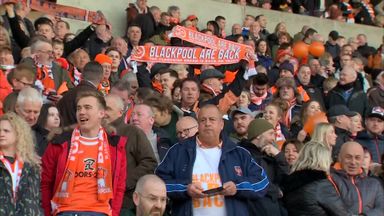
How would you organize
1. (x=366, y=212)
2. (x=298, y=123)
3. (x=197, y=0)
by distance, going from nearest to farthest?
(x=366, y=212) → (x=298, y=123) → (x=197, y=0)

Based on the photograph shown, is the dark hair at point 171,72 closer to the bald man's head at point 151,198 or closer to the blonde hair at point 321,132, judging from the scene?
the blonde hair at point 321,132

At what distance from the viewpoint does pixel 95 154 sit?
9.12m

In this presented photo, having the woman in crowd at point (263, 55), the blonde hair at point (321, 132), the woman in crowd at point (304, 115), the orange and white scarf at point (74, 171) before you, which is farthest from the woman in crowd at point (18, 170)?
the woman in crowd at point (263, 55)

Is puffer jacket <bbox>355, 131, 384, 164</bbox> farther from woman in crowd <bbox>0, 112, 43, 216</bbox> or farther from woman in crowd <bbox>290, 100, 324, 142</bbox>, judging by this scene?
woman in crowd <bbox>0, 112, 43, 216</bbox>

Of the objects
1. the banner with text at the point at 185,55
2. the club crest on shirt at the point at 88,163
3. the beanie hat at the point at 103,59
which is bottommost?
the club crest on shirt at the point at 88,163

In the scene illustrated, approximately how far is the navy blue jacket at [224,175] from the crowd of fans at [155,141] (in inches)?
0.4

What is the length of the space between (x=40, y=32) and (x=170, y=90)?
215 centimetres

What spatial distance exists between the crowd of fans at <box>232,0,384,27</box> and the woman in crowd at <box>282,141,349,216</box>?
13.9 meters

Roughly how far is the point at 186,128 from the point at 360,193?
1.87 metres

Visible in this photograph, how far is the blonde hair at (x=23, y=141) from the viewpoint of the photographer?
8781 mm

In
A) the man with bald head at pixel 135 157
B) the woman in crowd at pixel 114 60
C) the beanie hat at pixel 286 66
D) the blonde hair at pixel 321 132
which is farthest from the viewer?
the beanie hat at pixel 286 66

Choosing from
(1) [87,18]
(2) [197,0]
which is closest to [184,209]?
(1) [87,18]

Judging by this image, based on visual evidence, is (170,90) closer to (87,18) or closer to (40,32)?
(40,32)

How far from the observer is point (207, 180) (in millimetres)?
9383
